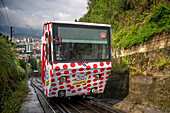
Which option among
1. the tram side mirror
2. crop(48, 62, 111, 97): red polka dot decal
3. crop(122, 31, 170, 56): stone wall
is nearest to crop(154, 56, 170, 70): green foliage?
crop(122, 31, 170, 56): stone wall

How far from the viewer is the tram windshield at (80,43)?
23.7 feet

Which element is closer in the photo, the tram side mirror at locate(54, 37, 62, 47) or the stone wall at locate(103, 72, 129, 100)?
the tram side mirror at locate(54, 37, 62, 47)

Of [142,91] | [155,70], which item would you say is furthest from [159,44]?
[142,91]

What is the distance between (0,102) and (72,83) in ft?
11.3

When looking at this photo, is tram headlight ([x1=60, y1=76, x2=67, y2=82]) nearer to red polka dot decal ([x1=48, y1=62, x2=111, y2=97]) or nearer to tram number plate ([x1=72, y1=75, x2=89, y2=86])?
red polka dot decal ([x1=48, y1=62, x2=111, y2=97])

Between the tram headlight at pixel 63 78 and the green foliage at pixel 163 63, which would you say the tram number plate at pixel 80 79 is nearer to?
the tram headlight at pixel 63 78

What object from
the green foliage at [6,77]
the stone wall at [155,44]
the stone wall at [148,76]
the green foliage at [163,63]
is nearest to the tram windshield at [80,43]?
the stone wall at [148,76]

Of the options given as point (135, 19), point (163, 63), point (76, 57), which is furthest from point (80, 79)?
point (135, 19)

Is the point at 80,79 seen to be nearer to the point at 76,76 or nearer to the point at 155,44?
the point at 76,76

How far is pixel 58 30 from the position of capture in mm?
7246

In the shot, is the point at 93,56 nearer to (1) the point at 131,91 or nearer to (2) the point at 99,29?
(2) the point at 99,29

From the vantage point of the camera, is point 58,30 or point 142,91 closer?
point 58,30

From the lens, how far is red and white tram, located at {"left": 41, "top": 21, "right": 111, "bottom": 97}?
7.19 metres

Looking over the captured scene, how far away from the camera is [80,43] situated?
25.1ft
